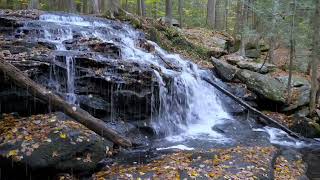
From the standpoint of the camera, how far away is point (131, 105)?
11.5 m

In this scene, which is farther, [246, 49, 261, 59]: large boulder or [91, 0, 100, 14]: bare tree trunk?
[246, 49, 261, 59]: large boulder

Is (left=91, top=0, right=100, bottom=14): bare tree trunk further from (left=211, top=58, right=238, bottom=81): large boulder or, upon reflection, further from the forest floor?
the forest floor

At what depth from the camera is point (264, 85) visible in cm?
1524

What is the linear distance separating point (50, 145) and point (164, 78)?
5.59m

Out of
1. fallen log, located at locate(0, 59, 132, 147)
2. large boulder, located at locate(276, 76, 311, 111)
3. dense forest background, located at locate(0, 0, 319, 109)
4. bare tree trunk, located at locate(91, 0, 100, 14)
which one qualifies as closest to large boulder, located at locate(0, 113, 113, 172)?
fallen log, located at locate(0, 59, 132, 147)

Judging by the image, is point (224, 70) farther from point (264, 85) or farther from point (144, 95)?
point (144, 95)

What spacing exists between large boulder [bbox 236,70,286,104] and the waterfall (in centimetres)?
173

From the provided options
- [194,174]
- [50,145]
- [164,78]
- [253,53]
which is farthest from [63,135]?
[253,53]

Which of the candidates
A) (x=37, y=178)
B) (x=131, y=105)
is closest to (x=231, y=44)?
(x=131, y=105)

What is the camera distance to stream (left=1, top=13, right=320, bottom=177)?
1080 centimetres

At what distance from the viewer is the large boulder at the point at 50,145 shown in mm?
7594

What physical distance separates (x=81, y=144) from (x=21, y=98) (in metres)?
2.73

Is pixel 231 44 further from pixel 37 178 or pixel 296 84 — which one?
pixel 37 178

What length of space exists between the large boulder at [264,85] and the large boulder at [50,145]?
8.30 m
